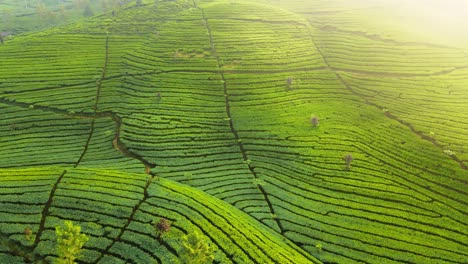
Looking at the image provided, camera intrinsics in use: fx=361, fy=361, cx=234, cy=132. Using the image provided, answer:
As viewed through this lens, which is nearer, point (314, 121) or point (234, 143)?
point (234, 143)

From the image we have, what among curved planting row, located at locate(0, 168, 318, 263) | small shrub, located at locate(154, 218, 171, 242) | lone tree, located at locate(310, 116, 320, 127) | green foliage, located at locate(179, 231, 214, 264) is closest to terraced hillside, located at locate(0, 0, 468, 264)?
curved planting row, located at locate(0, 168, 318, 263)

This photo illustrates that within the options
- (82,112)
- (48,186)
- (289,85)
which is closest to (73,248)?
(48,186)

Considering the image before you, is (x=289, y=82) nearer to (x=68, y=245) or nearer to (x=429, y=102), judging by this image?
(x=429, y=102)

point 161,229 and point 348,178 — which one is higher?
point 161,229

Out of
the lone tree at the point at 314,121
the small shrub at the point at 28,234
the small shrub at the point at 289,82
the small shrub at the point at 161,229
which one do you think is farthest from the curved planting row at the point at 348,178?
the small shrub at the point at 28,234

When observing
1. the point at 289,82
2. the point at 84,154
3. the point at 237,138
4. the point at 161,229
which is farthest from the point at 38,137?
the point at 289,82

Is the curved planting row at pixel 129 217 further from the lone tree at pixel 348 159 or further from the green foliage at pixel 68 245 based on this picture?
the lone tree at pixel 348 159

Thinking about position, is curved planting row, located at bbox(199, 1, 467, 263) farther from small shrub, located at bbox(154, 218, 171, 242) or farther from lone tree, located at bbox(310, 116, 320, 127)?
small shrub, located at bbox(154, 218, 171, 242)

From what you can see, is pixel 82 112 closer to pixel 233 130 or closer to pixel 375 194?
pixel 233 130

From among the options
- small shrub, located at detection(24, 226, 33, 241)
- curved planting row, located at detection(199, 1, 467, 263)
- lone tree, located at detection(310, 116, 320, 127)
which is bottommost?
curved planting row, located at detection(199, 1, 467, 263)
